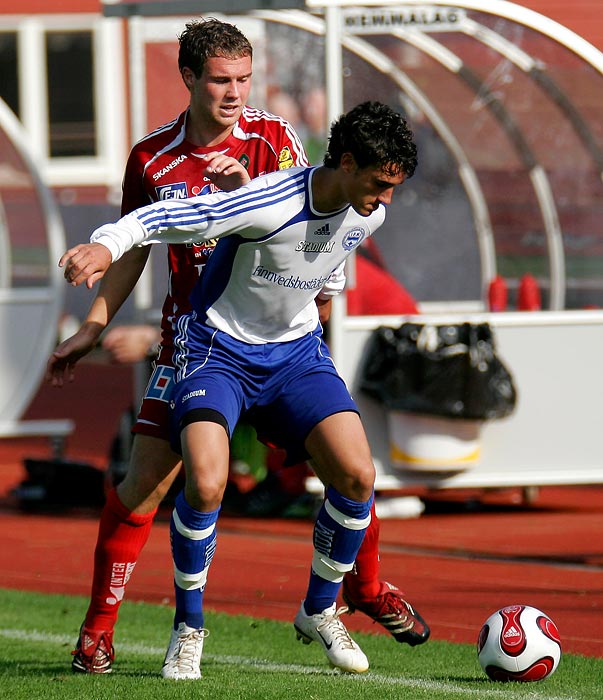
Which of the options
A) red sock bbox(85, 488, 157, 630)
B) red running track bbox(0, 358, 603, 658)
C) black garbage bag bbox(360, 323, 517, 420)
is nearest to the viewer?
red sock bbox(85, 488, 157, 630)

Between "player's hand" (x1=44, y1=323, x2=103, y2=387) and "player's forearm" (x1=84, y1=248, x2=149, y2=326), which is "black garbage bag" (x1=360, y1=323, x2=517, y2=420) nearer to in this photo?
"player's forearm" (x1=84, y1=248, x2=149, y2=326)

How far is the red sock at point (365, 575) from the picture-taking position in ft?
18.4

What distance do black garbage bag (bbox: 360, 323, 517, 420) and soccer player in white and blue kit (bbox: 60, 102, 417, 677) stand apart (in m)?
4.57

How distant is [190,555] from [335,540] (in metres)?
0.53

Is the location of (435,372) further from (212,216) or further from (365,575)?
(212,216)

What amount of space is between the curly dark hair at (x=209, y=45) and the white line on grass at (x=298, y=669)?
2.22 meters

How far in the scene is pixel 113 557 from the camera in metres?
5.57

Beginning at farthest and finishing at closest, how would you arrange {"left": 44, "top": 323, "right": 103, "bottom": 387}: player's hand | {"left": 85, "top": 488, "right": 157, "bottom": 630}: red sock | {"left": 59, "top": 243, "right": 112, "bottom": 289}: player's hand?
1. {"left": 85, "top": 488, "right": 157, "bottom": 630}: red sock
2. {"left": 44, "top": 323, "right": 103, "bottom": 387}: player's hand
3. {"left": 59, "top": 243, "right": 112, "bottom": 289}: player's hand

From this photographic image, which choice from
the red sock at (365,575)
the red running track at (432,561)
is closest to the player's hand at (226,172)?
the red sock at (365,575)

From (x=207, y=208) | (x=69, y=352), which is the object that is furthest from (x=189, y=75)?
(x=69, y=352)

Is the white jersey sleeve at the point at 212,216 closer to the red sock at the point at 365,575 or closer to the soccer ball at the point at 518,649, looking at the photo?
the red sock at the point at 365,575

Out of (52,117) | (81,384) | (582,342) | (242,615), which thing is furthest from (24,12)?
(242,615)

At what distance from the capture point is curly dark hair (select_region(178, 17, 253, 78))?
536 centimetres

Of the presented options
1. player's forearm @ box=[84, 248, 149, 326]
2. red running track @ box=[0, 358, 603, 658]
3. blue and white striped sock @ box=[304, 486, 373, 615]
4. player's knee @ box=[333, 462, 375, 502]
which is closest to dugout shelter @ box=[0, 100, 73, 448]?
red running track @ box=[0, 358, 603, 658]
